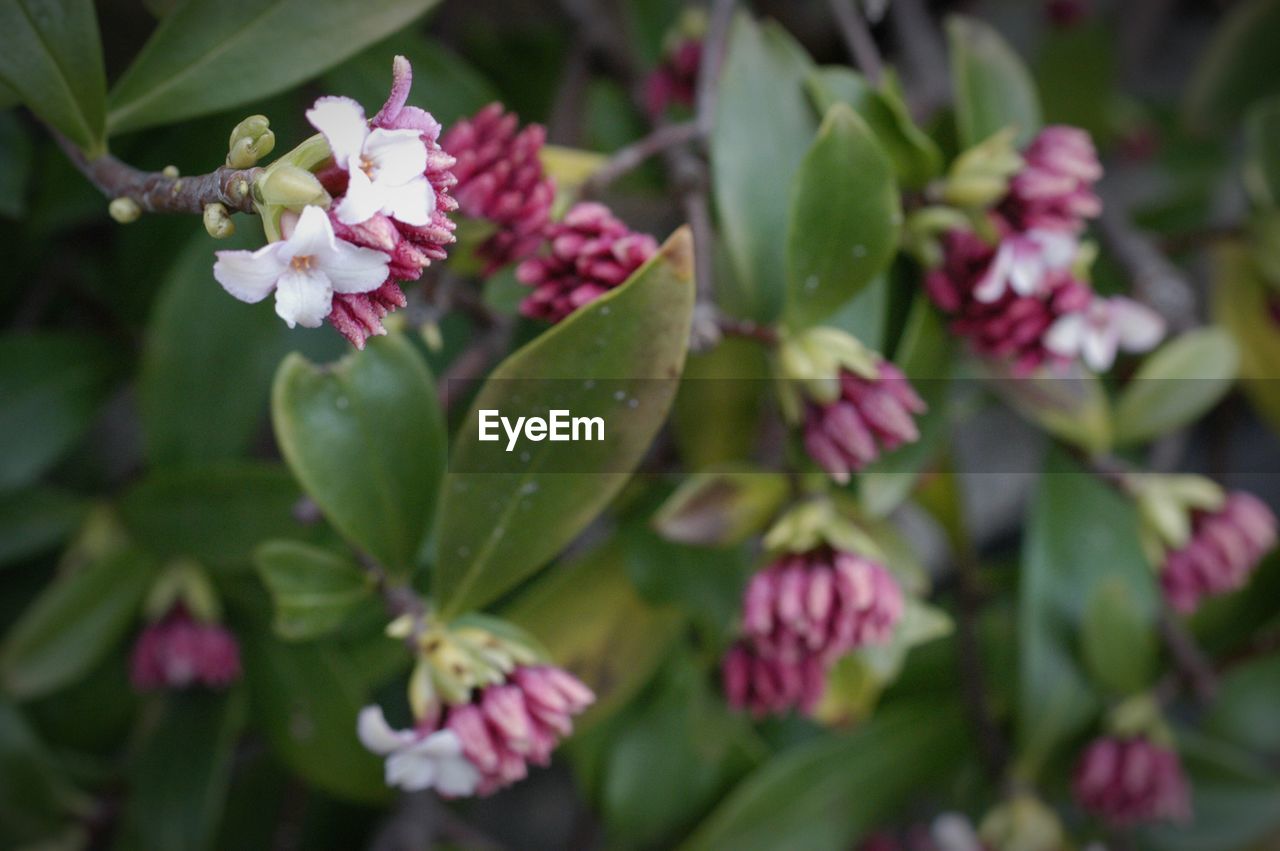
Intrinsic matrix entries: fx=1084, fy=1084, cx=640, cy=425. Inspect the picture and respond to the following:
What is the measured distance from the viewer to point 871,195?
0.74 metres

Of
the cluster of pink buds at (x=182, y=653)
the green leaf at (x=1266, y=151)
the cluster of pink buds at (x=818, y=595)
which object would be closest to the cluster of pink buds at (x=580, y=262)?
the cluster of pink buds at (x=818, y=595)

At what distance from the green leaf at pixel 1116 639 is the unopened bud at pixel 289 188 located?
2.66ft

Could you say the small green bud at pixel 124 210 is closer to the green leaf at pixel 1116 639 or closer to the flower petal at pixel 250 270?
the flower petal at pixel 250 270

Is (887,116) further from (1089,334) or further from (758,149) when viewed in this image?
(1089,334)

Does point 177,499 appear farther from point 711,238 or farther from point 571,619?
point 711,238

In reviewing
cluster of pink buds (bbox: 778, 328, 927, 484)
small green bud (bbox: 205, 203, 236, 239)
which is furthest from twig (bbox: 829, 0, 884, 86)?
small green bud (bbox: 205, 203, 236, 239)

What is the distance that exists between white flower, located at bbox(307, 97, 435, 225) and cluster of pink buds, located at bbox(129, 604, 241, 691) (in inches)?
24.4

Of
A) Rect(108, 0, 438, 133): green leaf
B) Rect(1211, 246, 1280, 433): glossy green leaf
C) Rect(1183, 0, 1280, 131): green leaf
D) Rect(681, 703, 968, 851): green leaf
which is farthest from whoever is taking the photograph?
Rect(1183, 0, 1280, 131): green leaf

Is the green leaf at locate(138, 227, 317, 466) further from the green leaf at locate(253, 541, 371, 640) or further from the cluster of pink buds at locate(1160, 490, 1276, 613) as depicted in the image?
the cluster of pink buds at locate(1160, 490, 1276, 613)

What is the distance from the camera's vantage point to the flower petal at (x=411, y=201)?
46 cm

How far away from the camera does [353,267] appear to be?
472mm

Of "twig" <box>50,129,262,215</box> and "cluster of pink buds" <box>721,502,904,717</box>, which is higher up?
"twig" <box>50,129,262,215</box>

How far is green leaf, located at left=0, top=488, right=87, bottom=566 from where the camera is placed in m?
0.96

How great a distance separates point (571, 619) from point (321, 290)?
51 centimetres
